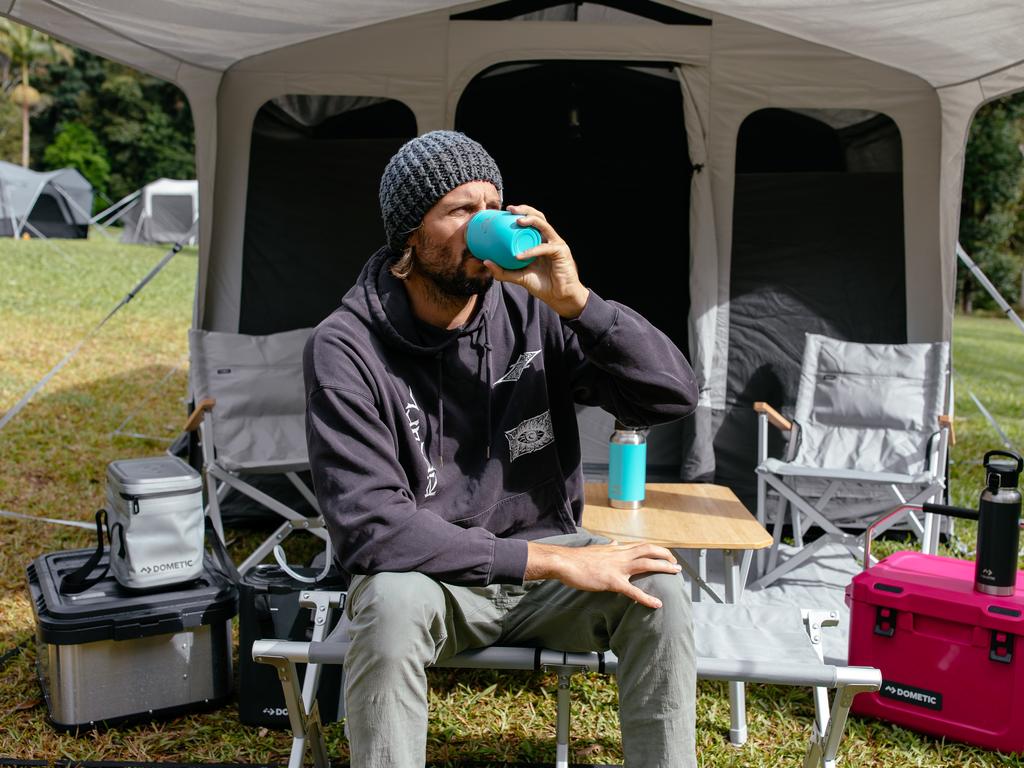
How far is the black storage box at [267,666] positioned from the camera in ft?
8.13

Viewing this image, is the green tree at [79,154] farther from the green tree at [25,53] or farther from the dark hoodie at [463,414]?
the dark hoodie at [463,414]

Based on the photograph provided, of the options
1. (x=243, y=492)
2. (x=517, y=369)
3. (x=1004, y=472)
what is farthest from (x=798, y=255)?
(x=517, y=369)

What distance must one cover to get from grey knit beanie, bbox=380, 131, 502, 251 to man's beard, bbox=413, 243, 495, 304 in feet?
0.23

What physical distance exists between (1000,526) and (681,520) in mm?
746

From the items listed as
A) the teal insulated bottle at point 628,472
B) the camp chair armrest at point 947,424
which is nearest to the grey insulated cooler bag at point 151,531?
the teal insulated bottle at point 628,472

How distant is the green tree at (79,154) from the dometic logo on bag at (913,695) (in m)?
31.6

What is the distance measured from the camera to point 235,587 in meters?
2.61

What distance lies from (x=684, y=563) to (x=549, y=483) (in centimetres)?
86

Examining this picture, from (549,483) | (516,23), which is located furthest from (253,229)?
(549,483)

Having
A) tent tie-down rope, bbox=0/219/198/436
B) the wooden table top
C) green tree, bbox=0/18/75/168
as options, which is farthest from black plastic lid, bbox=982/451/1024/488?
green tree, bbox=0/18/75/168

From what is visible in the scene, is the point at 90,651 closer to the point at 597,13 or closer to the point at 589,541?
the point at 589,541

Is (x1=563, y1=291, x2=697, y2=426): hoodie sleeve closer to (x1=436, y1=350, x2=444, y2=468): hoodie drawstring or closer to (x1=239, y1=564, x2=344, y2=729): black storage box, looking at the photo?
(x1=436, y1=350, x2=444, y2=468): hoodie drawstring

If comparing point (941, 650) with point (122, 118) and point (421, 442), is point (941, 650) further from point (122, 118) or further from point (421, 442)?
point (122, 118)

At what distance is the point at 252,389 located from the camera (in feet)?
12.5
